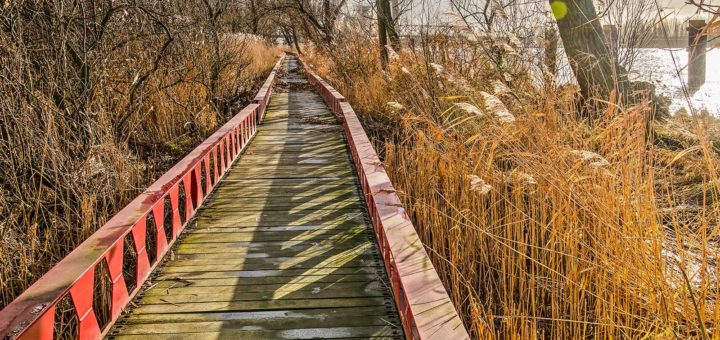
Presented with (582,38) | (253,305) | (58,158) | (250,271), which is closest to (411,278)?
(253,305)

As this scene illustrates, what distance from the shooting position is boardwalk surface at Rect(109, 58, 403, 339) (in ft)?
8.86

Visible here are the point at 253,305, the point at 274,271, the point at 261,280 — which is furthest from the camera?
the point at 274,271

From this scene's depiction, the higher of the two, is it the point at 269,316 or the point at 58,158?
the point at 58,158

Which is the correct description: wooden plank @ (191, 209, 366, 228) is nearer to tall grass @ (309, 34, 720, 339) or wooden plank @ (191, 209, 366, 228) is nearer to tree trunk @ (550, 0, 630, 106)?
tall grass @ (309, 34, 720, 339)

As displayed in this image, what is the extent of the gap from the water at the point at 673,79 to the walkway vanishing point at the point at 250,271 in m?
1.52

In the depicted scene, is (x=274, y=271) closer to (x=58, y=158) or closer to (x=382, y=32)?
(x=58, y=158)

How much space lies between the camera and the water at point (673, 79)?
12.2ft

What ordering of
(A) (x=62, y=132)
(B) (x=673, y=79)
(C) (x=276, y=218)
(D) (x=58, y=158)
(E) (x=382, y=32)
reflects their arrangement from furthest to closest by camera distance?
(E) (x=382, y=32)
(B) (x=673, y=79)
(A) (x=62, y=132)
(C) (x=276, y=218)
(D) (x=58, y=158)

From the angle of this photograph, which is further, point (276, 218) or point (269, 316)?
point (276, 218)

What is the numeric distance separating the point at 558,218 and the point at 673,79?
28.0 feet

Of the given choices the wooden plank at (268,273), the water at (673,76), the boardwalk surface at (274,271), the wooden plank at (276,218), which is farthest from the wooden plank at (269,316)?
the water at (673,76)

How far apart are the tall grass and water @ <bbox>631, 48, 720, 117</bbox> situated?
0.33 meters

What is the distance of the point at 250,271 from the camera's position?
332 cm

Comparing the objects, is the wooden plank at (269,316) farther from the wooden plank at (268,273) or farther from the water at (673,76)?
the water at (673,76)
